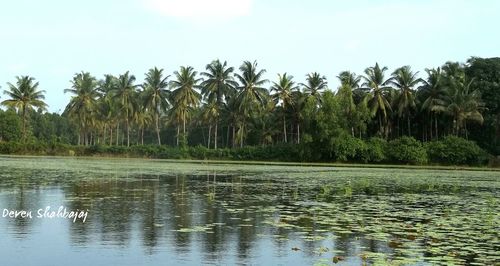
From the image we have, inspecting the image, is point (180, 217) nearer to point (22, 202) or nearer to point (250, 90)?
point (22, 202)

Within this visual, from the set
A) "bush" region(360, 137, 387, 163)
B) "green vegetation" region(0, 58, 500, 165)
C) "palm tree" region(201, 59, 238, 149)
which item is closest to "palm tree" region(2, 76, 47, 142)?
"green vegetation" region(0, 58, 500, 165)

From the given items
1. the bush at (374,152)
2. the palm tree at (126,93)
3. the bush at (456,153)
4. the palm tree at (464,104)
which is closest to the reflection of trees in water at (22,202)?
the bush at (374,152)

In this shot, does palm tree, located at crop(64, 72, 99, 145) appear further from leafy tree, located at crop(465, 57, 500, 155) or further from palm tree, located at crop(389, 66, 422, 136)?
leafy tree, located at crop(465, 57, 500, 155)

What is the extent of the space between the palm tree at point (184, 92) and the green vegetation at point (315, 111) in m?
0.13

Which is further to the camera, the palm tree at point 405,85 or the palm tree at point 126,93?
the palm tree at point 126,93

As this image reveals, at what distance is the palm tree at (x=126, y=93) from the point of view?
239 feet

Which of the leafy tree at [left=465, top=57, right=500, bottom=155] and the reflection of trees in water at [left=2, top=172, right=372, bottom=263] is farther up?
the leafy tree at [left=465, top=57, right=500, bottom=155]

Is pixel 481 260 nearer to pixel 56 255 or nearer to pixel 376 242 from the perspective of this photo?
pixel 376 242

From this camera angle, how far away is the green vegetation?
59.7m

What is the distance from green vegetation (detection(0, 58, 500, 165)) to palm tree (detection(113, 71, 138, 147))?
5.6 inches

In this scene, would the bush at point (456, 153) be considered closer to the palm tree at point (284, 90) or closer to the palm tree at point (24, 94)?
the palm tree at point (284, 90)

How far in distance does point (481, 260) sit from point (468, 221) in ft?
15.6

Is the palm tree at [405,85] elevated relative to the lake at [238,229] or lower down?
elevated

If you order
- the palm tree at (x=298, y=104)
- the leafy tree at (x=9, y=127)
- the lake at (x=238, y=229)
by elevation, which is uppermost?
the palm tree at (x=298, y=104)
